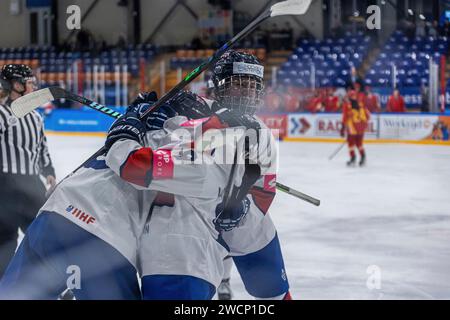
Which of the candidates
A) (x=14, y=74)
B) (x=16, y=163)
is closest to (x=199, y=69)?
(x=14, y=74)

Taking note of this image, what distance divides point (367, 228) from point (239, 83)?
2.14 metres

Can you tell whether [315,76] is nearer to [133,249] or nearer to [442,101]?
[442,101]

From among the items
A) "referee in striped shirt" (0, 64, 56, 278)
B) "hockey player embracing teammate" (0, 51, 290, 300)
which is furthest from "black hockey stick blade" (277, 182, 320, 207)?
"referee in striped shirt" (0, 64, 56, 278)

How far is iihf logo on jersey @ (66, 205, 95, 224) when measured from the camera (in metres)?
1.40

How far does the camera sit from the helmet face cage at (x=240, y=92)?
149cm

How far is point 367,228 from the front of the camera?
3.47 m

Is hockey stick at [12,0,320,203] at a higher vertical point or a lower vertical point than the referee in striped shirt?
higher

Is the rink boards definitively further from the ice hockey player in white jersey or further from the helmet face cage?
the helmet face cage

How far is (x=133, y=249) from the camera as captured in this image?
1404 mm

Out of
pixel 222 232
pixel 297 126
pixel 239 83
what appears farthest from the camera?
pixel 297 126

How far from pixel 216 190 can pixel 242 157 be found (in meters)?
0.08

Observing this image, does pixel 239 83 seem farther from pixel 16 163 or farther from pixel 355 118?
pixel 355 118

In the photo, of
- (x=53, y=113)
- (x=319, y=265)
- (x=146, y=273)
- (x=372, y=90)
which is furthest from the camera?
(x=53, y=113)
